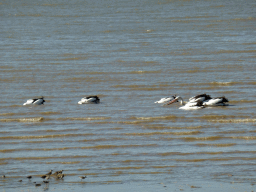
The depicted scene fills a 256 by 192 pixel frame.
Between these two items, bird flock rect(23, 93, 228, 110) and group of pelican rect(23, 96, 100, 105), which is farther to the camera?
group of pelican rect(23, 96, 100, 105)

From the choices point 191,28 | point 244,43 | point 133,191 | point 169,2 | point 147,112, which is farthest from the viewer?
point 169,2

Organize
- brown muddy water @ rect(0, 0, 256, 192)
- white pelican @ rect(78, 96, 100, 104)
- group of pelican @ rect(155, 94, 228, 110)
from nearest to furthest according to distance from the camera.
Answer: brown muddy water @ rect(0, 0, 256, 192)
group of pelican @ rect(155, 94, 228, 110)
white pelican @ rect(78, 96, 100, 104)

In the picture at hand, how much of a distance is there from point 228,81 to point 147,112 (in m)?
5.66

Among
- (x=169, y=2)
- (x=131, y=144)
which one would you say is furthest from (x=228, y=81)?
(x=169, y=2)

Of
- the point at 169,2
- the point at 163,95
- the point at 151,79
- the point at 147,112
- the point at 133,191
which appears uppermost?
the point at 169,2

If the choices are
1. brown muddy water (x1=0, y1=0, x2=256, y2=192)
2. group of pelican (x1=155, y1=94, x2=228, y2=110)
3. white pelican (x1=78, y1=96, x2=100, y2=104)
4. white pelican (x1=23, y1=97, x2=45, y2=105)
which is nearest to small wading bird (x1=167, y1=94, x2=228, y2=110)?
group of pelican (x1=155, y1=94, x2=228, y2=110)

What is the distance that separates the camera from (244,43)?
30.7 metres

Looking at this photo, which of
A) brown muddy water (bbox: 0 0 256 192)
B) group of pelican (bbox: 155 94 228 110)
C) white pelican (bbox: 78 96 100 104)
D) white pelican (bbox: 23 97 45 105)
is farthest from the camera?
white pelican (bbox: 23 97 45 105)

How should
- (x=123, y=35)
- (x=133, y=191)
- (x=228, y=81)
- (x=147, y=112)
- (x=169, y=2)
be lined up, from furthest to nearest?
(x=169, y=2), (x=123, y=35), (x=228, y=81), (x=147, y=112), (x=133, y=191)

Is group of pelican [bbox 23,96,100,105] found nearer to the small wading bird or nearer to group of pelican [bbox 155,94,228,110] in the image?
group of pelican [bbox 155,94,228,110]

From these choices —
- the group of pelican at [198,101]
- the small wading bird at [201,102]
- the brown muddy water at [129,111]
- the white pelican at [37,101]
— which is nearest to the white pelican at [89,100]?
the brown muddy water at [129,111]

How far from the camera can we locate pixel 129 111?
649 inches

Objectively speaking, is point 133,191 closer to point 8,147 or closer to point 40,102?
point 8,147

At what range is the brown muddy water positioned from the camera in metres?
10.6
